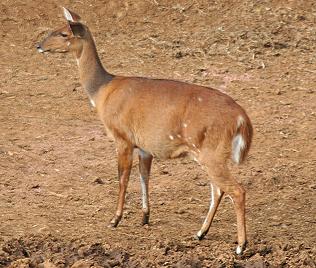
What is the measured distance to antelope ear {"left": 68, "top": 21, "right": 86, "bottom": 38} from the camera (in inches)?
323

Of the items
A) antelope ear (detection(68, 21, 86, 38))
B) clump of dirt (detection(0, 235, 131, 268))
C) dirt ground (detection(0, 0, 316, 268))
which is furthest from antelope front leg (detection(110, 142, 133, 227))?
antelope ear (detection(68, 21, 86, 38))

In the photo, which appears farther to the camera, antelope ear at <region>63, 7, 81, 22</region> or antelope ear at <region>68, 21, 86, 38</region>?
antelope ear at <region>63, 7, 81, 22</region>

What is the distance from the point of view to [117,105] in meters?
7.95

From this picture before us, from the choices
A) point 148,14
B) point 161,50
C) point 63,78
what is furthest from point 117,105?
point 148,14

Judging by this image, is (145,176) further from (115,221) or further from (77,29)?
(77,29)

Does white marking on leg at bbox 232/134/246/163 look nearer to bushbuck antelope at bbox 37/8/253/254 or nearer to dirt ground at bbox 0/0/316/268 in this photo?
bushbuck antelope at bbox 37/8/253/254

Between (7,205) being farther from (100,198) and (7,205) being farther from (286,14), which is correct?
(286,14)

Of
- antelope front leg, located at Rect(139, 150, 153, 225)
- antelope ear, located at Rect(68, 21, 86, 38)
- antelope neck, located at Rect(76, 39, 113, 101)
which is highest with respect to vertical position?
antelope ear, located at Rect(68, 21, 86, 38)

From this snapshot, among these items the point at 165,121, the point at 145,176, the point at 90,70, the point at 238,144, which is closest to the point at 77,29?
the point at 90,70

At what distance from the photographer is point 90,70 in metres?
8.38

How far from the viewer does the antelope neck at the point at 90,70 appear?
830 cm

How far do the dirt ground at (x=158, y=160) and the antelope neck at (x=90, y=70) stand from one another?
3.81ft

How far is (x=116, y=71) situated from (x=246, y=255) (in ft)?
18.1

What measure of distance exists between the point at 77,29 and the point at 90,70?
0.40 metres
